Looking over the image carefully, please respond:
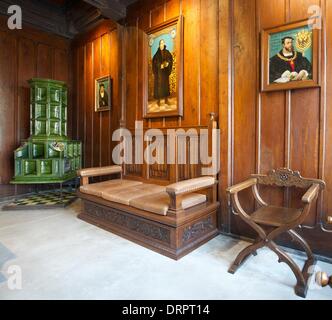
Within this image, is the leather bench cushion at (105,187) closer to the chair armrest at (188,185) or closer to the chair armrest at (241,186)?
the chair armrest at (188,185)

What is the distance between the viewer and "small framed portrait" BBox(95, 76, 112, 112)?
15.0 ft

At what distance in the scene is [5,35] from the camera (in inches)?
178

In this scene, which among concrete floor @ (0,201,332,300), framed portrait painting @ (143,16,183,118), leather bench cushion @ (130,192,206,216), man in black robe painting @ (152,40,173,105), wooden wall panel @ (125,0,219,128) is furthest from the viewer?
man in black robe painting @ (152,40,173,105)

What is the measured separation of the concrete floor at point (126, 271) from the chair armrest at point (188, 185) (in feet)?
2.06

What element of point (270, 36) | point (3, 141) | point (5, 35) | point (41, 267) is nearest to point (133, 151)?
point (41, 267)

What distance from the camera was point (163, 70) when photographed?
135 inches

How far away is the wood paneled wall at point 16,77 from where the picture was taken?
180 inches

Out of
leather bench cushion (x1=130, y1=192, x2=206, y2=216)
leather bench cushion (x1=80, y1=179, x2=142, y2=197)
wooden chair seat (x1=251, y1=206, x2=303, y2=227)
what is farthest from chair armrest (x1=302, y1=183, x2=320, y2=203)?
leather bench cushion (x1=80, y1=179, x2=142, y2=197)

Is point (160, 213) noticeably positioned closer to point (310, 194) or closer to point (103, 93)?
point (310, 194)

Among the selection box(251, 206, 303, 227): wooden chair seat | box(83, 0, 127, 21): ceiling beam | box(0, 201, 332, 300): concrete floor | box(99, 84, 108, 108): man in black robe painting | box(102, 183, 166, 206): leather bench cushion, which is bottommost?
box(0, 201, 332, 300): concrete floor

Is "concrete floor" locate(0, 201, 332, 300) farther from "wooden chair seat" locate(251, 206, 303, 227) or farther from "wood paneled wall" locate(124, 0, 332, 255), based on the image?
"wood paneled wall" locate(124, 0, 332, 255)
